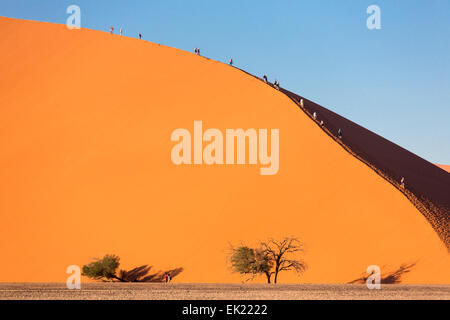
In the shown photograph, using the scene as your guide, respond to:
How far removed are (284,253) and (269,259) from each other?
1094 millimetres

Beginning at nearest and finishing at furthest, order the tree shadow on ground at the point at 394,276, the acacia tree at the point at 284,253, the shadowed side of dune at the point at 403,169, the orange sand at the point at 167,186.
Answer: the tree shadow on ground at the point at 394,276 → the acacia tree at the point at 284,253 → the orange sand at the point at 167,186 → the shadowed side of dune at the point at 403,169

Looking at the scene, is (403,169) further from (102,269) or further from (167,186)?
(102,269)

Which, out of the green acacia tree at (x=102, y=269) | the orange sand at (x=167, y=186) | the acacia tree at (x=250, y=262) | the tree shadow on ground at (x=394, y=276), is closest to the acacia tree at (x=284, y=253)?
the acacia tree at (x=250, y=262)

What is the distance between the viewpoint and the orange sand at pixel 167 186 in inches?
935

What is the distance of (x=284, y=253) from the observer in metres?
23.5

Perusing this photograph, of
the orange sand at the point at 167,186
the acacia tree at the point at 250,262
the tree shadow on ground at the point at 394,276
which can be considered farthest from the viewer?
the orange sand at the point at 167,186

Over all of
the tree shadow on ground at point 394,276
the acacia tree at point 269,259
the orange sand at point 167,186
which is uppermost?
the orange sand at point 167,186

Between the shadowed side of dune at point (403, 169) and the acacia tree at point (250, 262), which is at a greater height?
the shadowed side of dune at point (403, 169)

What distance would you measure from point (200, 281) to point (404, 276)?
27.5ft

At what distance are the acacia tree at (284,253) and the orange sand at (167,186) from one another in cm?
44

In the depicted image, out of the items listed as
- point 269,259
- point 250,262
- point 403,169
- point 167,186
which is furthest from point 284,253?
point 403,169

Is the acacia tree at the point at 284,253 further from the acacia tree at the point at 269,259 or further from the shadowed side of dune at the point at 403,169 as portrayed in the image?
the shadowed side of dune at the point at 403,169

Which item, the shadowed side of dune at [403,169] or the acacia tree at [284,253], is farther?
the shadowed side of dune at [403,169]
